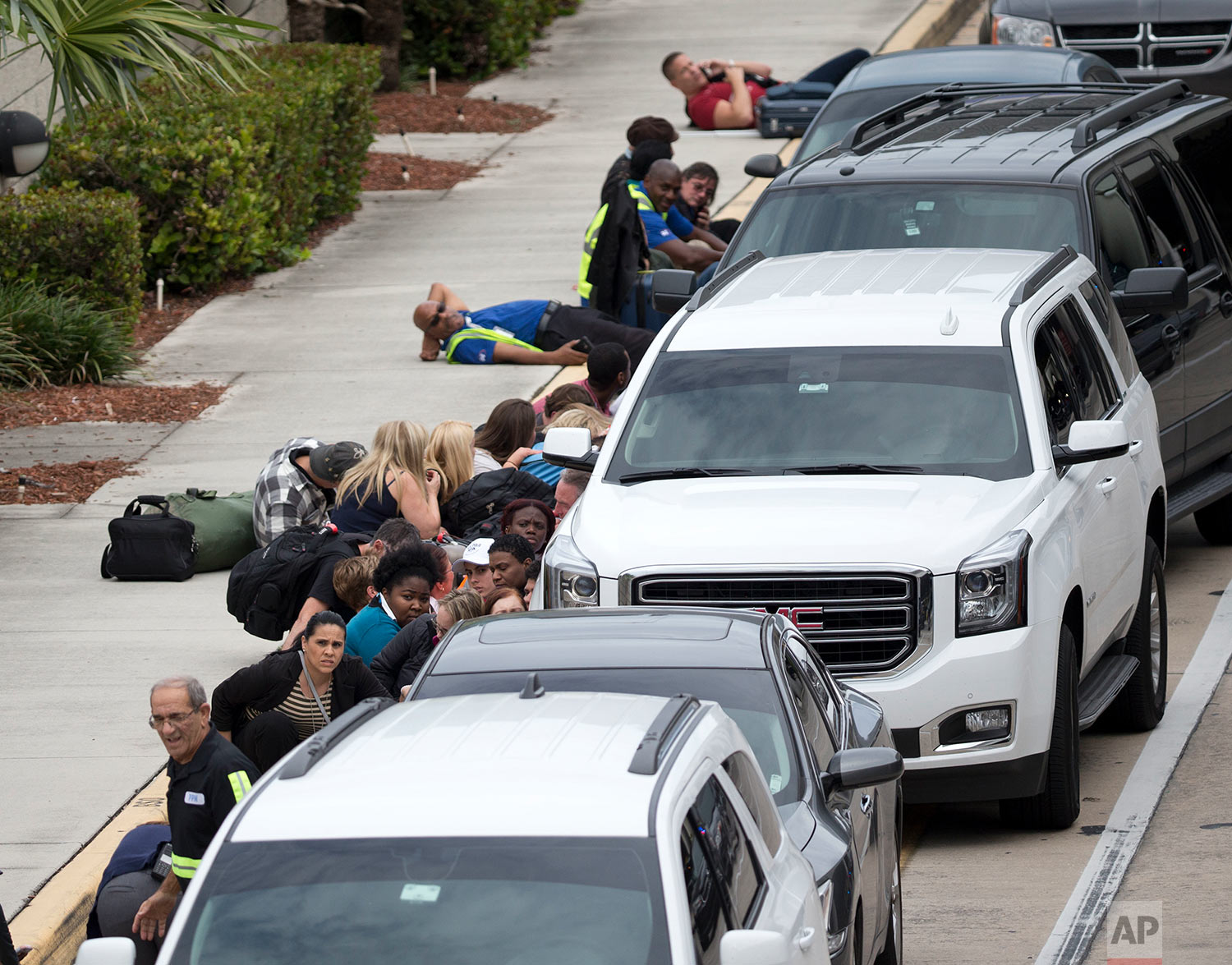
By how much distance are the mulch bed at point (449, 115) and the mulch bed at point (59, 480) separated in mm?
12093

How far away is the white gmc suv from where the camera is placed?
7.78 meters

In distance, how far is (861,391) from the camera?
872cm

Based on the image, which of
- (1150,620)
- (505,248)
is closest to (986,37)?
(505,248)

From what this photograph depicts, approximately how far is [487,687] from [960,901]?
2.53m

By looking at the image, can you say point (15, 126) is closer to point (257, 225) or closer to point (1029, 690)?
point (257, 225)

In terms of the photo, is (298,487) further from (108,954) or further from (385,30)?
(385,30)

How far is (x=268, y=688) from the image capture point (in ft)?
26.8

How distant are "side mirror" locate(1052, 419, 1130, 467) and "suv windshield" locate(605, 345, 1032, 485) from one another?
19 cm

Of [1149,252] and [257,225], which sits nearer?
[1149,252]

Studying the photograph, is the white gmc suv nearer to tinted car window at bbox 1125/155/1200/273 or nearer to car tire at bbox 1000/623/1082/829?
car tire at bbox 1000/623/1082/829

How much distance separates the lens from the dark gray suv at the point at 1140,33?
64.3 feet

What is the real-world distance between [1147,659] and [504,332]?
25.5ft

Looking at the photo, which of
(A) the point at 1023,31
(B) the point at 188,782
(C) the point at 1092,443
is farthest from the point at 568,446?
(A) the point at 1023,31

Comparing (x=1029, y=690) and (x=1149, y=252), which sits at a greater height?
(x=1149, y=252)
